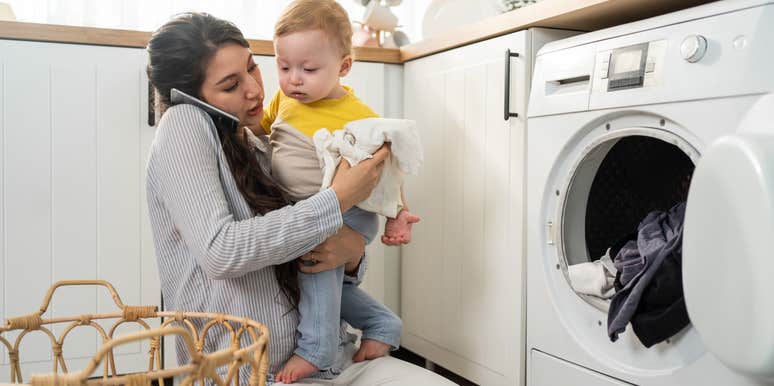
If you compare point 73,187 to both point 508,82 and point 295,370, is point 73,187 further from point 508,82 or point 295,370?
point 508,82

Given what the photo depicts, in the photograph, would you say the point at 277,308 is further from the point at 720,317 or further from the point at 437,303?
the point at 437,303

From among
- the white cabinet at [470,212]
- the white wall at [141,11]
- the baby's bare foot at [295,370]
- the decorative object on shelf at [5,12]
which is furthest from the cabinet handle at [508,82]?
the decorative object on shelf at [5,12]

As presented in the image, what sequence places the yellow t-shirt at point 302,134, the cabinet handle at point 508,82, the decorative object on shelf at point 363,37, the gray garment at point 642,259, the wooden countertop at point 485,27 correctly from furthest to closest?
the decorative object on shelf at point 363,37 < the cabinet handle at point 508,82 < the wooden countertop at point 485,27 < the yellow t-shirt at point 302,134 < the gray garment at point 642,259

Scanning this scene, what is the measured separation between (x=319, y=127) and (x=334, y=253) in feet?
0.89

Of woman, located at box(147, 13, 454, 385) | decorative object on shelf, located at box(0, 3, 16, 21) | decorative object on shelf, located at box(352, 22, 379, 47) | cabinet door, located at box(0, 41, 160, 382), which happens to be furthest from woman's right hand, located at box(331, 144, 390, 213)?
decorative object on shelf, located at box(0, 3, 16, 21)

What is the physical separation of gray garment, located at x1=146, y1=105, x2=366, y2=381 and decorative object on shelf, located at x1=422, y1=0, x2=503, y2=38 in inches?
56.2

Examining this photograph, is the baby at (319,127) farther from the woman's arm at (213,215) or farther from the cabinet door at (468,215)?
the cabinet door at (468,215)

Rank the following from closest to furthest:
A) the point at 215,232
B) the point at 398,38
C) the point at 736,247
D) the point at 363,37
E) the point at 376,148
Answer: the point at 736,247, the point at 215,232, the point at 376,148, the point at 363,37, the point at 398,38

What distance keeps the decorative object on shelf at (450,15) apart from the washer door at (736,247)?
155 cm

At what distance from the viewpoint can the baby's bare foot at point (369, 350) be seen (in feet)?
4.40

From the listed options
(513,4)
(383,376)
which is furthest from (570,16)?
(383,376)

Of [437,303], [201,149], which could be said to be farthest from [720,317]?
[437,303]

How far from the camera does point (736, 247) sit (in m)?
0.89

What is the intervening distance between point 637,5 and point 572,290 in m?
0.57
